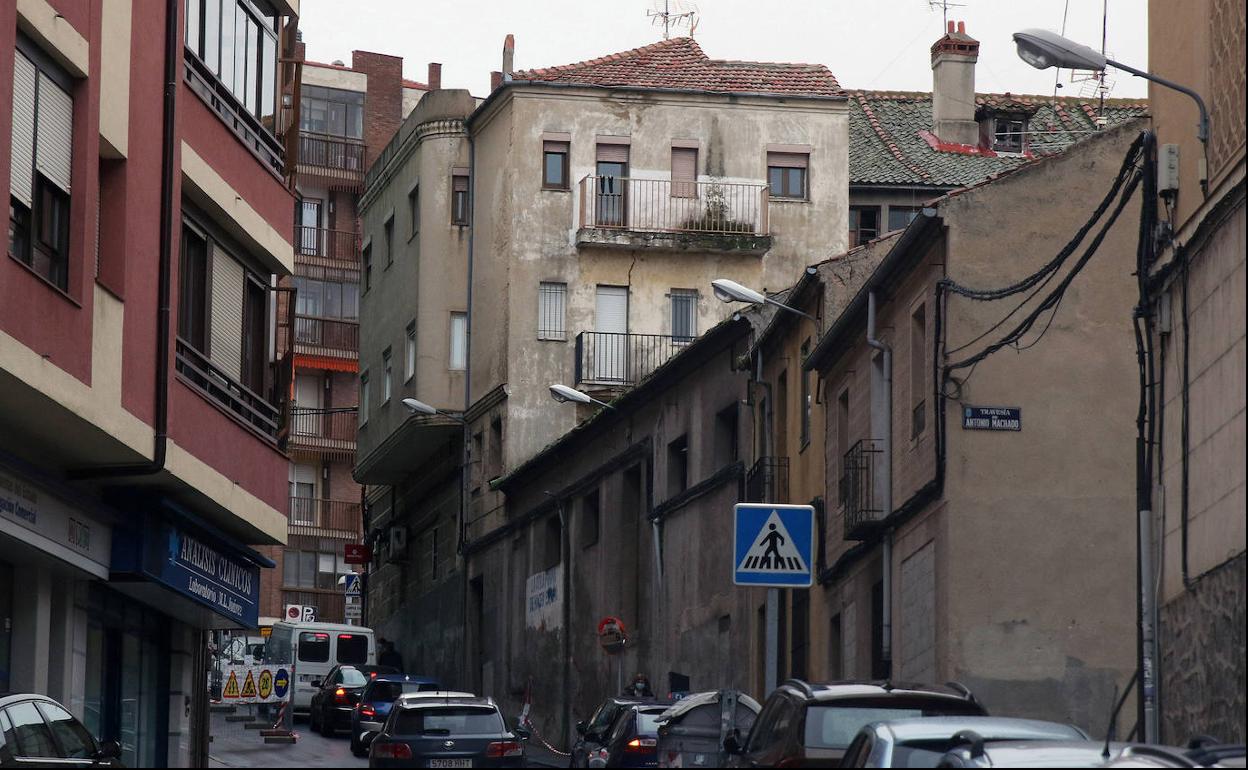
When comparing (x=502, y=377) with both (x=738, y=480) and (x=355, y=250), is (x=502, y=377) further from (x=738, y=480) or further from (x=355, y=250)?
(x=355, y=250)

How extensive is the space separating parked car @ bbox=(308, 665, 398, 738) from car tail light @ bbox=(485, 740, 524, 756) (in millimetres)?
17693

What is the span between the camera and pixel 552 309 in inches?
2014

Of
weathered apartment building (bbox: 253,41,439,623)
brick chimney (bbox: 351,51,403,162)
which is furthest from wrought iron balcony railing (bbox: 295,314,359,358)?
brick chimney (bbox: 351,51,403,162)

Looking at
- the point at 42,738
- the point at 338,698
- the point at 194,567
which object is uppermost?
the point at 194,567

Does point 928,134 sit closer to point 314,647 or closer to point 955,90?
point 955,90

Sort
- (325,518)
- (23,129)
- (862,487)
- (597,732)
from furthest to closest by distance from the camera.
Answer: (325,518)
(862,487)
(597,732)
(23,129)

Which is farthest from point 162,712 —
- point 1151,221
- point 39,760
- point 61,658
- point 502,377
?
point 502,377

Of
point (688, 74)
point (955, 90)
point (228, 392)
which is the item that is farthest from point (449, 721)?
point (955, 90)

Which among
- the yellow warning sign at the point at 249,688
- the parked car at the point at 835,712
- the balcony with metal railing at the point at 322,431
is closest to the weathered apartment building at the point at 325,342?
the balcony with metal railing at the point at 322,431

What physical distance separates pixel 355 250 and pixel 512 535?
36.1 meters

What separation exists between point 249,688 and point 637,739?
15363 mm

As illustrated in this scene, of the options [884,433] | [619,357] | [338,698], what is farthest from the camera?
[619,357]

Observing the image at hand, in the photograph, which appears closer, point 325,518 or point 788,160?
point 788,160

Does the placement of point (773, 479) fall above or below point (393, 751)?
above
